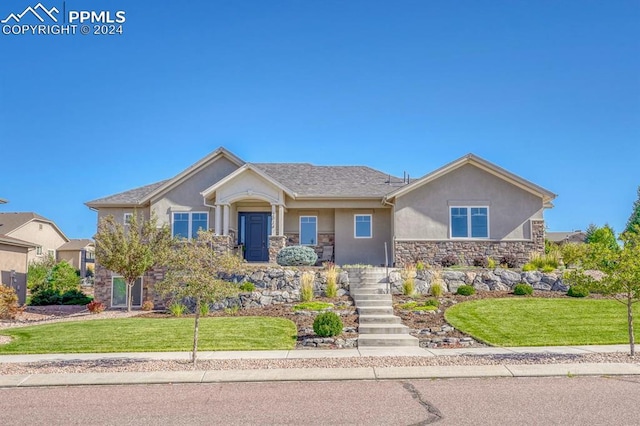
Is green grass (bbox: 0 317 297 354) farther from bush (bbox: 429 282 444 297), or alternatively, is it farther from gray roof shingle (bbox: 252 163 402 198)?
gray roof shingle (bbox: 252 163 402 198)

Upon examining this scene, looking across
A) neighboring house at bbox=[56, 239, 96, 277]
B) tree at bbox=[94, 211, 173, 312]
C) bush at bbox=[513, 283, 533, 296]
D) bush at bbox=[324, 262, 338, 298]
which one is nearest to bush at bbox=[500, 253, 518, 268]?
bush at bbox=[513, 283, 533, 296]

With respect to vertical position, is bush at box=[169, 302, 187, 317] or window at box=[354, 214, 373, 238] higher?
window at box=[354, 214, 373, 238]

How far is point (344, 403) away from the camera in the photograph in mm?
7688

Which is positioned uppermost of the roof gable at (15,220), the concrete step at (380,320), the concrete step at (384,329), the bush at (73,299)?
the roof gable at (15,220)

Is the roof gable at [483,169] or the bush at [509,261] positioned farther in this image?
the roof gable at [483,169]

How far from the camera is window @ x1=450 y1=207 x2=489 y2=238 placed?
22.8 meters

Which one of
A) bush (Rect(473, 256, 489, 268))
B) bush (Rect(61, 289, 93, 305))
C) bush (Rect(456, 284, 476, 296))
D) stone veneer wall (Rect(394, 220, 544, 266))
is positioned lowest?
bush (Rect(61, 289, 93, 305))

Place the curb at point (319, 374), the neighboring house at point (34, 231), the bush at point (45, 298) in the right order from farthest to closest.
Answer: the neighboring house at point (34, 231)
the bush at point (45, 298)
the curb at point (319, 374)

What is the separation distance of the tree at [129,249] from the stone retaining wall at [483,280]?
9.66m

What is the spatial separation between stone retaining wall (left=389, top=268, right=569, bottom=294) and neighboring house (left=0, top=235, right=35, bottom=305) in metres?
19.1

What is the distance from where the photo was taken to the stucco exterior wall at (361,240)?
24172mm

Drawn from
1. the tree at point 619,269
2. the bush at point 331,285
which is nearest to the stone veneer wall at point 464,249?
the bush at point 331,285

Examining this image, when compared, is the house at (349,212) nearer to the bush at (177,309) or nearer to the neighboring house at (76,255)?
the bush at (177,309)

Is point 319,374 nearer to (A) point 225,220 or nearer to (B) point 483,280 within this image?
(B) point 483,280
